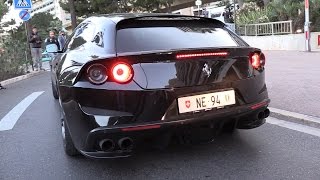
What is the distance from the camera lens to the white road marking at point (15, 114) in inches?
265

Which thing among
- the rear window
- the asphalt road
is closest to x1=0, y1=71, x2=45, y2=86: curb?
the asphalt road

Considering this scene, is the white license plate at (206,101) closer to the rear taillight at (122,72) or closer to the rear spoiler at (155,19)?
the rear taillight at (122,72)

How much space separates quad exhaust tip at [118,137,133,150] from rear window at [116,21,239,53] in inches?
31.3

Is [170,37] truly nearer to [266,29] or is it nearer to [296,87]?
[296,87]

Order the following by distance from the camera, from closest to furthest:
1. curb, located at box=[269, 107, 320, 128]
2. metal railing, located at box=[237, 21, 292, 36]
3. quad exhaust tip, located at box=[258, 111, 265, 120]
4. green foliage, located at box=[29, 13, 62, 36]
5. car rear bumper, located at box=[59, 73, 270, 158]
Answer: car rear bumper, located at box=[59, 73, 270, 158], quad exhaust tip, located at box=[258, 111, 265, 120], curb, located at box=[269, 107, 320, 128], metal railing, located at box=[237, 21, 292, 36], green foliage, located at box=[29, 13, 62, 36]

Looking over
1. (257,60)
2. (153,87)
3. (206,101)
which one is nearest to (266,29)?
(257,60)

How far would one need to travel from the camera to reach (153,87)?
12.4ft

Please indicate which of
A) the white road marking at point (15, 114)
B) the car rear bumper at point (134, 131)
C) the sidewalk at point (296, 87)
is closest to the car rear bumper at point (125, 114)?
the car rear bumper at point (134, 131)

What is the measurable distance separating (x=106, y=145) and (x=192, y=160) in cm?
107

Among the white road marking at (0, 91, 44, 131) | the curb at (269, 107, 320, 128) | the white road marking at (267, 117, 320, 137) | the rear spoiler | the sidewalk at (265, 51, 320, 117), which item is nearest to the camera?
the rear spoiler

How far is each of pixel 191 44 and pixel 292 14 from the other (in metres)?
15.5

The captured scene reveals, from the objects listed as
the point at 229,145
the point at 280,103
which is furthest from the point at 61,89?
the point at 280,103

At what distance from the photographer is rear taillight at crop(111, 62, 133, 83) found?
3.77 metres

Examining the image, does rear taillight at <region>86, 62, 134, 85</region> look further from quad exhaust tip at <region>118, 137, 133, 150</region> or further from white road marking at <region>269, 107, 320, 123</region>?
white road marking at <region>269, 107, 320, 123</region>
